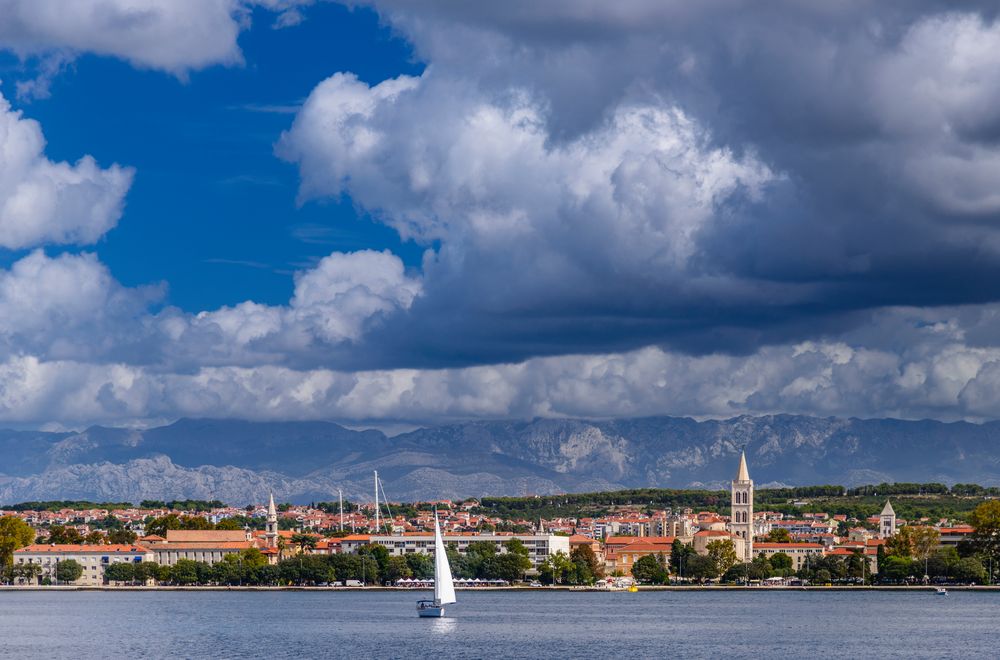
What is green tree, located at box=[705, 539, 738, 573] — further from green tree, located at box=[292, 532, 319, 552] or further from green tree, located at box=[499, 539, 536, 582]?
green tree, located at box=[292, 532, 319, 552]

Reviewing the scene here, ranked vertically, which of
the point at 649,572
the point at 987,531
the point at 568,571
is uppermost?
the point at 987,531

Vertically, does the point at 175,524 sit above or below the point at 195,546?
above

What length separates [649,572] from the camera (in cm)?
15850

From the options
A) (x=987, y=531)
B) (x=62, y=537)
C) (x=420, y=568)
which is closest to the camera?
(x=987, y=531)

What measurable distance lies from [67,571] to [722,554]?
68.5m

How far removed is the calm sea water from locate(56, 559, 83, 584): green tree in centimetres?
3705

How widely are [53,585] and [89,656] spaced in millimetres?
102384

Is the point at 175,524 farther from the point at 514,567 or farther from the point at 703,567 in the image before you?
the point at 703,567

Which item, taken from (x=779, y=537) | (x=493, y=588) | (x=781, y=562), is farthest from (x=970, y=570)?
(x=779, y=537)

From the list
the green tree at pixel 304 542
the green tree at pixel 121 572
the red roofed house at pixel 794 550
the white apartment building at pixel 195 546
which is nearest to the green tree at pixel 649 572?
the red roofed house at pixel 794 550

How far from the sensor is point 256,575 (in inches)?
6048

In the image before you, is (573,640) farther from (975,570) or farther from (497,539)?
(497,539)

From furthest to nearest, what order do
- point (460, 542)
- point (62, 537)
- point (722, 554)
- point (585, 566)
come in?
point (460, 542), point (62, 537), point (722, 554), point (585, 566)

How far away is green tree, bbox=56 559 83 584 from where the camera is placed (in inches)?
6422
